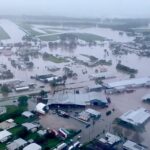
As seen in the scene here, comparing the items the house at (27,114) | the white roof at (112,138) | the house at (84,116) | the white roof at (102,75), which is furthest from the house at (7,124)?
the white roof at (102,75)

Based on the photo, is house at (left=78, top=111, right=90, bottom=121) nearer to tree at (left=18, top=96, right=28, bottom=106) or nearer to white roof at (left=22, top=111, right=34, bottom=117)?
white roof at (left=22, top=111, right=34, bottom=117)

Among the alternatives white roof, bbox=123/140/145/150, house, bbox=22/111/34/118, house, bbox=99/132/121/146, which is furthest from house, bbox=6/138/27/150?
white roof, bbox=123/140/145/150

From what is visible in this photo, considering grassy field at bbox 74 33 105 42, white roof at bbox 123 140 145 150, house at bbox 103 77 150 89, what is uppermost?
grassy field at bbox 74 33 105 42

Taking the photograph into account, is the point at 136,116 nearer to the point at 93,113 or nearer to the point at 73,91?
the point at 93,113

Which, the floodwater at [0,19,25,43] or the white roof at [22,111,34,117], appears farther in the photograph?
the floodwater at [0,19,25,43]

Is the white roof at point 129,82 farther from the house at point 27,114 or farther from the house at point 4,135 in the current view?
the house at point 4,135

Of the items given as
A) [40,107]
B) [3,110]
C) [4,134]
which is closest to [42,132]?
[4,134]
